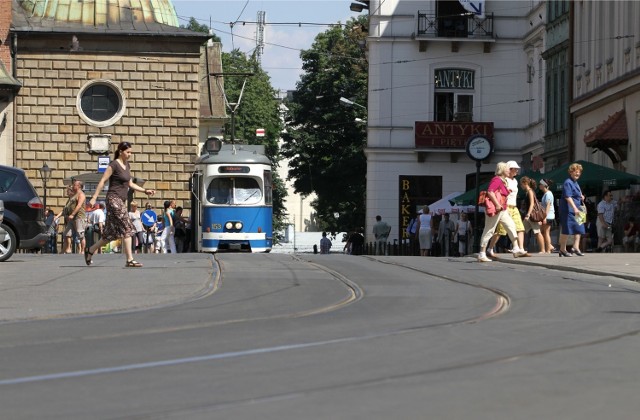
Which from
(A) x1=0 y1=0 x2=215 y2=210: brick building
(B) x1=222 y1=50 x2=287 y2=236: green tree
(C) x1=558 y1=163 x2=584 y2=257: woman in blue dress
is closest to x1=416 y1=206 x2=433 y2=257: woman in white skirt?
(A) x1=0 y1=0 x2=215 y2=210: brick building

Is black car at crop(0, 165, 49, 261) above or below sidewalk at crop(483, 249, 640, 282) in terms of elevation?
above

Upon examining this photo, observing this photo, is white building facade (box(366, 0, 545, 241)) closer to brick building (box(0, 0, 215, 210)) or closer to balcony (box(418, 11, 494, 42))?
balcony (box(418, 11, 494, 42))

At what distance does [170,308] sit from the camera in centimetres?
1404

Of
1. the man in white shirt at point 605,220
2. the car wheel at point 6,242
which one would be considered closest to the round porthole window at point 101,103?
the man in white shirt at point 605,220

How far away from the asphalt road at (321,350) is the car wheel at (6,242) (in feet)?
25.3

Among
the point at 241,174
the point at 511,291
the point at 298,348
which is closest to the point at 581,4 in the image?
the point at 241,174

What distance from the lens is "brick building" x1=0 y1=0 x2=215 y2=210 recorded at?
179 ft

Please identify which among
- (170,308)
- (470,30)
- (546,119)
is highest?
(470,30)

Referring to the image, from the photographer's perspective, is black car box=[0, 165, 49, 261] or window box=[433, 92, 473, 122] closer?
black car box=[0, 165, 49, 261]

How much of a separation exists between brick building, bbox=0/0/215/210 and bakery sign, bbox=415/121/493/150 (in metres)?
10.1

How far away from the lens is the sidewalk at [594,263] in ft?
68.7

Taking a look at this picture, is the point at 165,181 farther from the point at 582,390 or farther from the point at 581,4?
the point at 582,390

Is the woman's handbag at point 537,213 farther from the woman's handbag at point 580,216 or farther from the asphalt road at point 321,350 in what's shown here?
the asphalt road at point 321,350

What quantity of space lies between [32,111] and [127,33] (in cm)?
429
